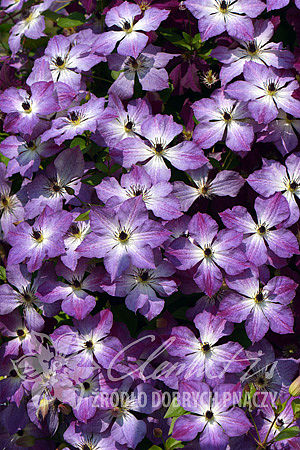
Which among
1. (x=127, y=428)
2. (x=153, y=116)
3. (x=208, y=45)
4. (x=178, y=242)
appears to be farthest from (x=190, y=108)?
(x=127, y=428)

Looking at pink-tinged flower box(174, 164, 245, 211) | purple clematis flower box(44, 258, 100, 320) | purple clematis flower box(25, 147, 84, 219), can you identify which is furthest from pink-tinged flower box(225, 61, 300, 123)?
purple clematis flower box(44, 258, 100, 320)

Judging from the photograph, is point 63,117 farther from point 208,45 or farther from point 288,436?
point 288,436

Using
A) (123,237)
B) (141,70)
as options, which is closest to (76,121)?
(141,70)

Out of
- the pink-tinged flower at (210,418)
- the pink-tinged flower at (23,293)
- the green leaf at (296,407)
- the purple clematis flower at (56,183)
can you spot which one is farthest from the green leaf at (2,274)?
the green leaf at (296,407)

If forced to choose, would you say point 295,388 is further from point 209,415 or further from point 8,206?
point 8,206

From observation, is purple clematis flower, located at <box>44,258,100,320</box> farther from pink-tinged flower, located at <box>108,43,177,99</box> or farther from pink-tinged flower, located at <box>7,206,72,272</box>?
pink-tinged flower, located at <box>108,43,177,99</box>

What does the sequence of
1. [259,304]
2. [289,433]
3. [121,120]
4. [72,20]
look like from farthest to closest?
[72,20]
[121,120]
[259,304]
[289,433]
